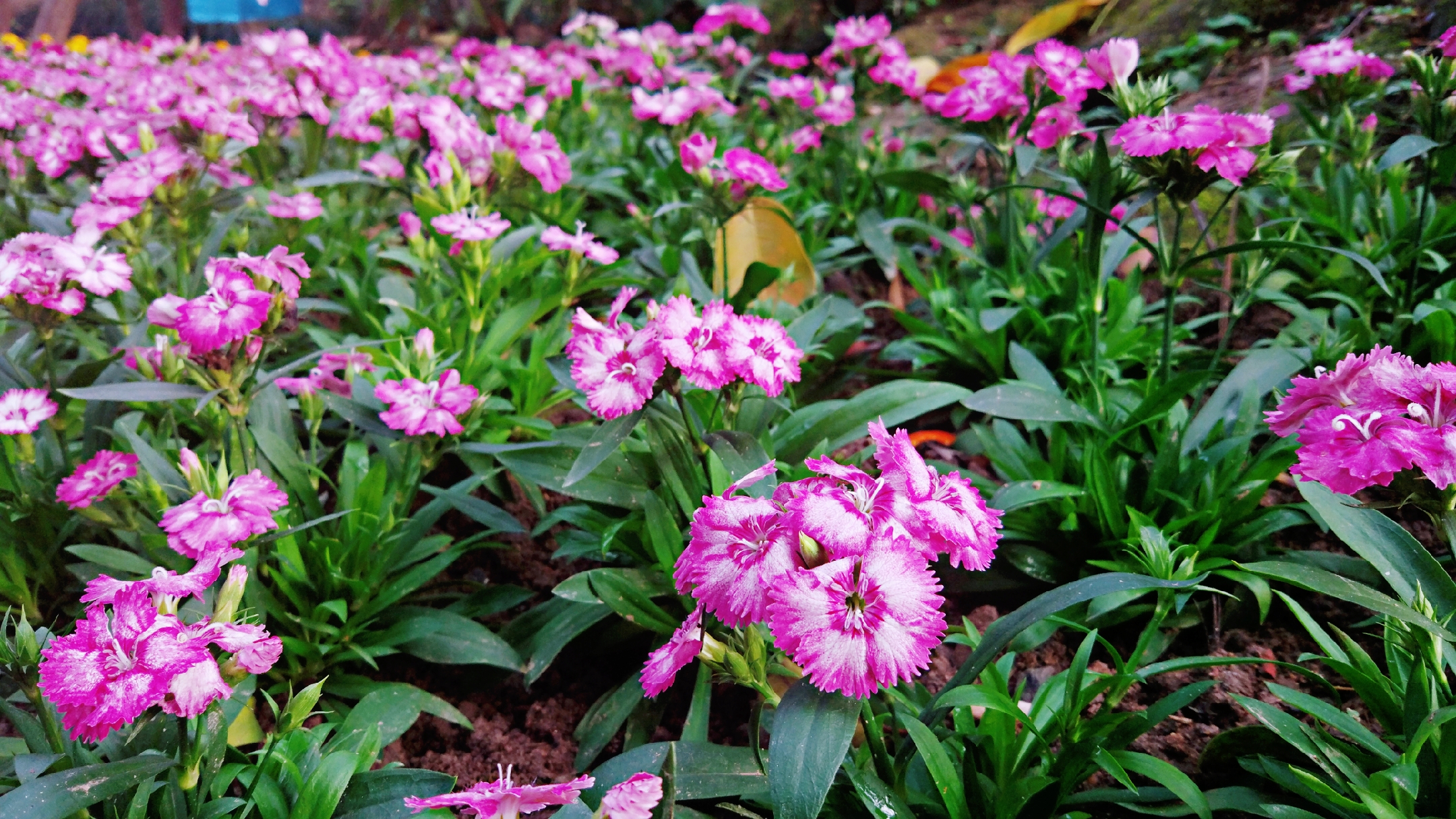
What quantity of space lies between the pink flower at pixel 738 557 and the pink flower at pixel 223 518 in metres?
0.73

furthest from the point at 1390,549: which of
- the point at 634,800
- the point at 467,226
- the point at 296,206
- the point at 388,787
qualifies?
the point at 296,206

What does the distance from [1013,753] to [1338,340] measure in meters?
1.20

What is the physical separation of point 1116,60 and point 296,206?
203cm

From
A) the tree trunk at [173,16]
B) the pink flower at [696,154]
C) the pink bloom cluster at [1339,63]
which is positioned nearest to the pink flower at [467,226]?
the pink flower at [696,154]

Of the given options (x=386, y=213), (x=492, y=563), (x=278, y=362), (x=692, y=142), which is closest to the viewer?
(x=492, y=563)

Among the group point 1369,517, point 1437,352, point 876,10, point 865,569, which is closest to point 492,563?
point 865,569

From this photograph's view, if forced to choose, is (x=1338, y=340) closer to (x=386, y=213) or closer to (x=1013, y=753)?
(x=1013, y=753)

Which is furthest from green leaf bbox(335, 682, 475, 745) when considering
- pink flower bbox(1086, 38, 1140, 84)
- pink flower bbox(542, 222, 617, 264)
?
pink flower bbox(1086, 38, 1140, 84)

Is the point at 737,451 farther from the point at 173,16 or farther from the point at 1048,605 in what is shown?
the point at 173,16

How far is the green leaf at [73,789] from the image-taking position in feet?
3.21

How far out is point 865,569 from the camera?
81 cm

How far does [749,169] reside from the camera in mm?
1978

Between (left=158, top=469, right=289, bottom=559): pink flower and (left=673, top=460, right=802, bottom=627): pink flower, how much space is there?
0.73 meters

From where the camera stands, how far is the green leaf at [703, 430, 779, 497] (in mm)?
1360
